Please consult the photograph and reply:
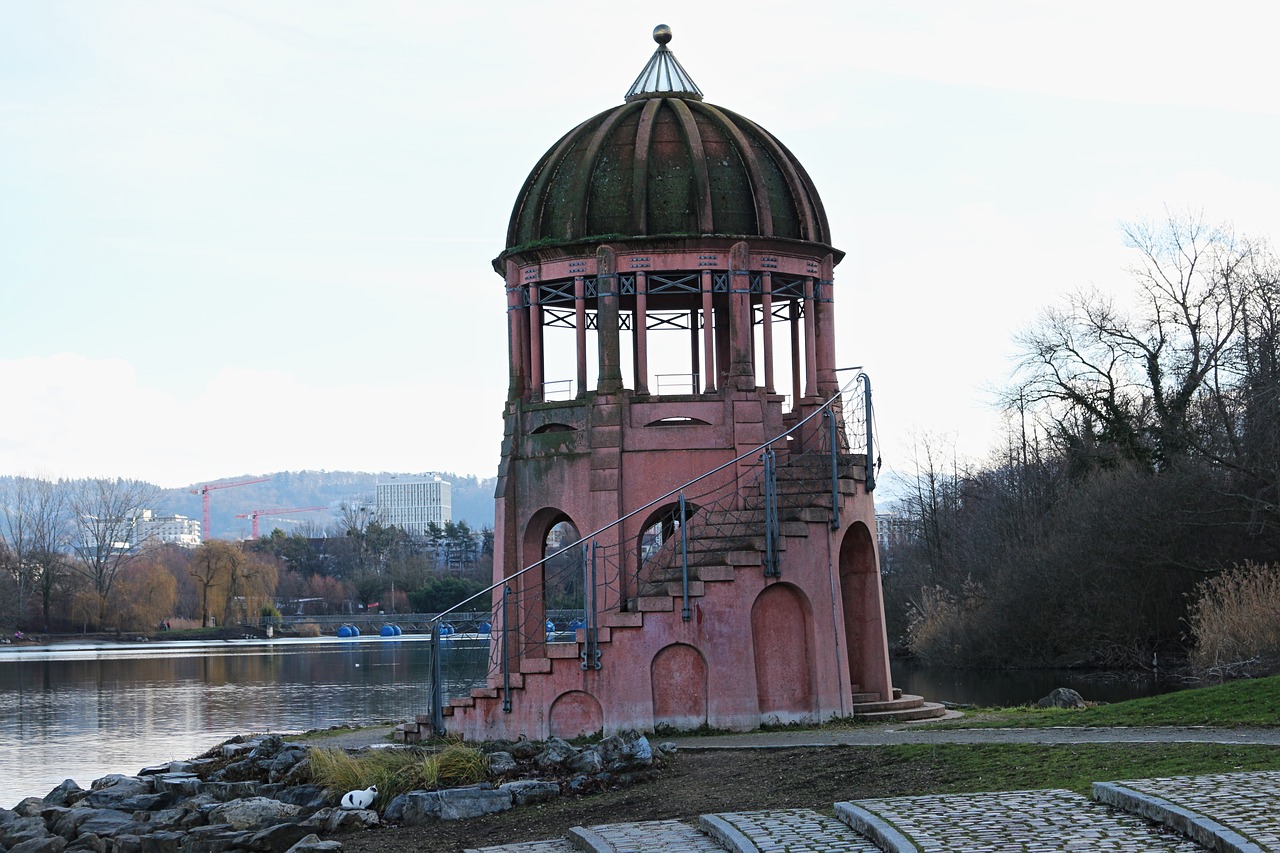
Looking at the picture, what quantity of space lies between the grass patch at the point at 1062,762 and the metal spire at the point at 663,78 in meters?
15.3

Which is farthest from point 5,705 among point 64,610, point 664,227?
point 64,610

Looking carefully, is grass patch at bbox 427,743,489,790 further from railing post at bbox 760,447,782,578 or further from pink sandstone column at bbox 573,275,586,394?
pink sandstone column at bbox 573,275,586,394

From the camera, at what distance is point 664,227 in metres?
27.7

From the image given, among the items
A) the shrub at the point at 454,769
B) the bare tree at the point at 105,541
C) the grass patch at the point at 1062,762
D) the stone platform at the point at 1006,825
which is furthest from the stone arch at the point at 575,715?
the bare tree at the point at 105,541

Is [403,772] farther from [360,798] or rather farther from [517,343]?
[517,343]

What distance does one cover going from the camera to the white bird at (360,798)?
63.1 ft

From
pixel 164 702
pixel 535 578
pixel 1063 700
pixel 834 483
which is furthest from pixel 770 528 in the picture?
pixel 164 702

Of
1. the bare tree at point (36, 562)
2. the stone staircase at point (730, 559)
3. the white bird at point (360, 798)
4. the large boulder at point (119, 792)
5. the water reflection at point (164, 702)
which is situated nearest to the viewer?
the white bird at point (360, 798)

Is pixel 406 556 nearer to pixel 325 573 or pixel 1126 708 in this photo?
pixel 325 573

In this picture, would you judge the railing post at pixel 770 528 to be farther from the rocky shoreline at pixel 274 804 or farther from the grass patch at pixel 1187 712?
the rocky shoreline at pixel 274 804

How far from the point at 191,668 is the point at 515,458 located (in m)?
56.6

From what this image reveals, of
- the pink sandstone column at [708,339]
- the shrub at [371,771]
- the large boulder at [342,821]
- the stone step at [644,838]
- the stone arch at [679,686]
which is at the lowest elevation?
the large boulder at [342,821]

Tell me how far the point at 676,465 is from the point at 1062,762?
11.7 meters

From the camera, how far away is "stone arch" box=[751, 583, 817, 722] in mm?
24516
